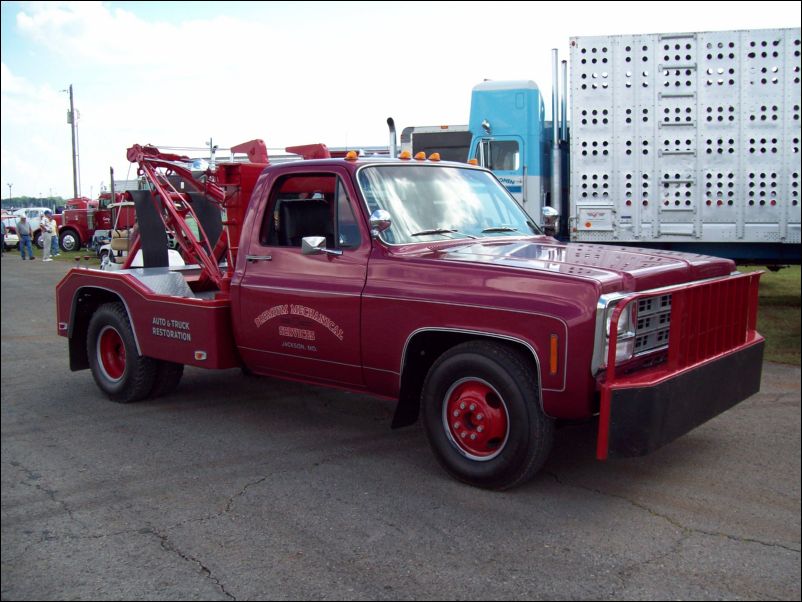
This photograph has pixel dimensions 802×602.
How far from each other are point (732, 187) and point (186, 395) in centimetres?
809

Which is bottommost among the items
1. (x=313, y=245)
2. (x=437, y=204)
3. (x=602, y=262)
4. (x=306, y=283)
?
(x=306, y=283)

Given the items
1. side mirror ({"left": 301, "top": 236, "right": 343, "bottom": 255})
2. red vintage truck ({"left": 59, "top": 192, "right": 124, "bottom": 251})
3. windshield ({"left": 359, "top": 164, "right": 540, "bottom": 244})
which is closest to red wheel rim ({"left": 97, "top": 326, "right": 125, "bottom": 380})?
red vintage truck ({"left": 59, "top": 192, "right": 124, "bottom": 251})

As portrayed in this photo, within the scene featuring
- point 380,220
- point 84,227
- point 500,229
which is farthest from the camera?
point 500,229

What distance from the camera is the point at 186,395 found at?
6883 mm

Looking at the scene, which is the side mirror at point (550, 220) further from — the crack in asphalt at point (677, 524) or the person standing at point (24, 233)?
the person standing at point (24, 233)

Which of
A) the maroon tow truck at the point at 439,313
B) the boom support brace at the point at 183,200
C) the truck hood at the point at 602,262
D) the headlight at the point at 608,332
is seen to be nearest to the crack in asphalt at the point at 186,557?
the maroon tow truck at the point at 439,313

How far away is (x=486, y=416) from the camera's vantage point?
4.40 m

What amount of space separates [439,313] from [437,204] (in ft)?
3.66

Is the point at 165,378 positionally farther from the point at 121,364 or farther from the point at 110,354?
the point at 110,354

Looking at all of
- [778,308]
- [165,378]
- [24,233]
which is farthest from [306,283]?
[778,308]

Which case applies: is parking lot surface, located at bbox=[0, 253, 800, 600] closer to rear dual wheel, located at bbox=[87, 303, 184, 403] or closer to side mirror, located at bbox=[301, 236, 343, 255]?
rear dual wheel, located at bbox=[87, 303, 184, 403]

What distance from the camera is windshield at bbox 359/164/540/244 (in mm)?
5125

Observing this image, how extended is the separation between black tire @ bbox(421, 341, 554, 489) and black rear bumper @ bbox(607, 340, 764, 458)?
501mm

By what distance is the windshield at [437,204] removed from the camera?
202 inches
